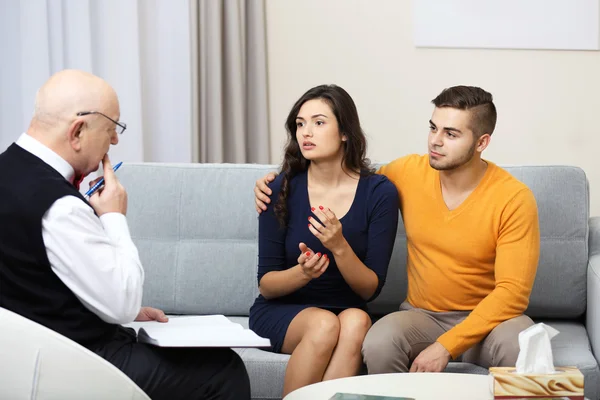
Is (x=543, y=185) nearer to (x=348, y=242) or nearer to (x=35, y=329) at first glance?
(x=348, y=242)

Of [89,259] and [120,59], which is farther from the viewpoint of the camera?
[120,59]

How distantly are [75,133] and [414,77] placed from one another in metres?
2.33

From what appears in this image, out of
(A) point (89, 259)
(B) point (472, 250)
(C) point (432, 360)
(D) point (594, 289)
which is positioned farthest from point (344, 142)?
(A) point (89, 259)

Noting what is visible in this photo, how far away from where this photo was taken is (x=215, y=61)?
144 inches

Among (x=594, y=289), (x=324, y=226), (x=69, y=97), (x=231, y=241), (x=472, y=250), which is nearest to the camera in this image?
(x=69, y=97)

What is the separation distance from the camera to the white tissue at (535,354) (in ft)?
5.19

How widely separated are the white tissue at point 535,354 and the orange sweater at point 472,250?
23.4 inches

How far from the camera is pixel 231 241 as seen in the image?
2.76 metres

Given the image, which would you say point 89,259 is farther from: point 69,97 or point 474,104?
point 474,104

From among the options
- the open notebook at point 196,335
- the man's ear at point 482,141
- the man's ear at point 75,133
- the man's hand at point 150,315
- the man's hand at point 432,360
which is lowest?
the man's hand at point 432,360

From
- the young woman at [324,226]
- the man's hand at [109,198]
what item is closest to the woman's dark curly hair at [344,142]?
the young woman at [324,226]

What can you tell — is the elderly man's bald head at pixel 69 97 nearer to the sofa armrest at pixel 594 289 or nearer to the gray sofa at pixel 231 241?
the gray sofa at pixel 231 241

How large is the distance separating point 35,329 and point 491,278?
1361 mm

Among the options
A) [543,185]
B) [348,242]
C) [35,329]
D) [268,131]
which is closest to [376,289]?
[348,242]
